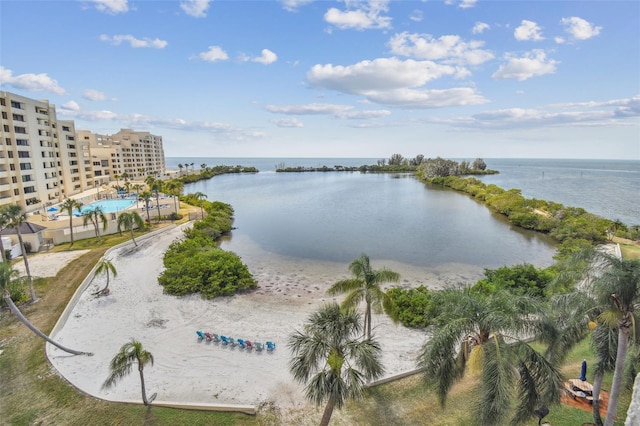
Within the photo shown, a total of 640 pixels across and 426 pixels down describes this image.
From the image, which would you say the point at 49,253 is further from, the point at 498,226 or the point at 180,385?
the point at 498,226

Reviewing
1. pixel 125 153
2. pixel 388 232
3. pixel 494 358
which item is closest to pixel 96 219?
pixel 388 232

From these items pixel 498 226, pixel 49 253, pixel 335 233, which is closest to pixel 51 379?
pixel 49 253

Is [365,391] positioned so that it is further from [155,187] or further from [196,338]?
[155,187]

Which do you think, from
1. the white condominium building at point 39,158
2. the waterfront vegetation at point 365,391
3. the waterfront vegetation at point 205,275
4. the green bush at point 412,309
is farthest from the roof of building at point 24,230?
the green bush at point 412,309

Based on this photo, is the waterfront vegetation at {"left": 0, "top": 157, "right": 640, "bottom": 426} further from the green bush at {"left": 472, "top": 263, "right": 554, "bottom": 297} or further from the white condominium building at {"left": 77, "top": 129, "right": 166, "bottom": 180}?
the white condominium building at {"left": 77, "top": 129, "right": 166, "bottom": 180}

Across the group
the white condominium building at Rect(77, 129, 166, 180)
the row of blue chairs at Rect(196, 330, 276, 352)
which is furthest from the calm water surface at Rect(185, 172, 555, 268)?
the white condominium building at Rect(77, 129, 166, 180)

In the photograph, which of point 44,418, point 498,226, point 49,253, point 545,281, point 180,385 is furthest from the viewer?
point 498,226

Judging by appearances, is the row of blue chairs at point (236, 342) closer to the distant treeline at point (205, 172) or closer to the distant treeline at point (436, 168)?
the distant treeline at point (205, 172)
